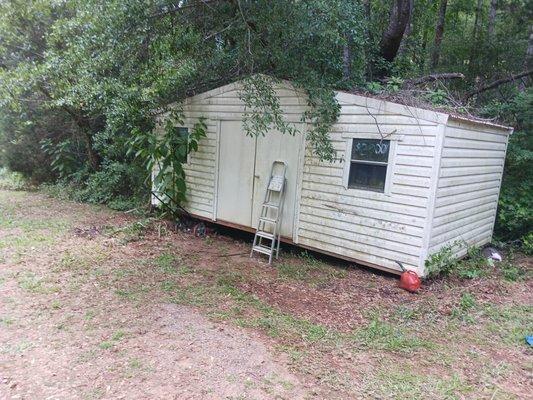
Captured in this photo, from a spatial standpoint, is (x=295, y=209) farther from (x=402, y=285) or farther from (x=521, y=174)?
(x=521, y=174)

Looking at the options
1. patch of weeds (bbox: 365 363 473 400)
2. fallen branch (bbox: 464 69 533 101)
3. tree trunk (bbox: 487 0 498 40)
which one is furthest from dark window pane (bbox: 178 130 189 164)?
tree trunk (bbox: 487 0 498 40)

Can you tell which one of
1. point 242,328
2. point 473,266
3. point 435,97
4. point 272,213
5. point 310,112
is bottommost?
point 242,328

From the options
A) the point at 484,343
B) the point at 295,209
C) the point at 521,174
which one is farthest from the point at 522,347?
the point at 521,174

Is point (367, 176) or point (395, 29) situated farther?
point (395, 29)

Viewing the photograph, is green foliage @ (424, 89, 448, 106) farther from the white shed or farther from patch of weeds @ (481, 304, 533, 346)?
patch of weeds @ (481, 304, 533, 346)

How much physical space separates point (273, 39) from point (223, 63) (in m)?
1.55

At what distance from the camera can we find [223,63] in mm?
6582

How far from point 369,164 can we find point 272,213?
174 centimetres

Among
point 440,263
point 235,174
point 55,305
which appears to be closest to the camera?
point 55,305

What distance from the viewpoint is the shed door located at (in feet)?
21.2

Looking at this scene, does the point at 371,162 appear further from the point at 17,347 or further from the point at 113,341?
the point at 17,347

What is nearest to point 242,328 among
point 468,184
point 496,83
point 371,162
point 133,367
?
point 133,367

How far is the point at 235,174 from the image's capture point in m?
6.67

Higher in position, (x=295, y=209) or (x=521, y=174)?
(x=521, y=174)
